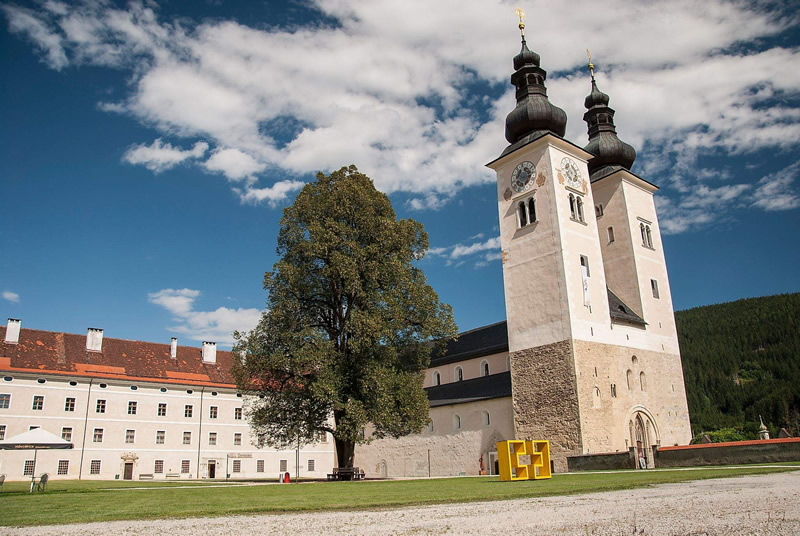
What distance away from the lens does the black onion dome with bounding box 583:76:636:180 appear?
41.6 meters

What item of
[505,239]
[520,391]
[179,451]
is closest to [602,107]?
[505,239]

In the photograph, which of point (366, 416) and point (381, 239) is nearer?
point (366, 416)

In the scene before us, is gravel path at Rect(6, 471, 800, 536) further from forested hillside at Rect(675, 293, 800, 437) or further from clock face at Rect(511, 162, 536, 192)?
forested hillside at Rect(675, 293, 800, 437)

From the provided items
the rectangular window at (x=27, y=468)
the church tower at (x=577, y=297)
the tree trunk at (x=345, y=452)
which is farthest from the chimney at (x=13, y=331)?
the church tower at (x=577, y=297)

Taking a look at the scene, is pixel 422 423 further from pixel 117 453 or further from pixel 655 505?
pixel 117 453

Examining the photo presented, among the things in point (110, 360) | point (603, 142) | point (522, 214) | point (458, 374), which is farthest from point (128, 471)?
point (603, 142)

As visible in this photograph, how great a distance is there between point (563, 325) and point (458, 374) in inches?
470

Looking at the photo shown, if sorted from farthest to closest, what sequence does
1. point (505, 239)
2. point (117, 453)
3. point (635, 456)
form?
1. point (117, 453)
2. point (505, 239)
3. point (635, 456)

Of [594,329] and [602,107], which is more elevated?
[602,107]

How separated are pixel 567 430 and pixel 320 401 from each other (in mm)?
13606

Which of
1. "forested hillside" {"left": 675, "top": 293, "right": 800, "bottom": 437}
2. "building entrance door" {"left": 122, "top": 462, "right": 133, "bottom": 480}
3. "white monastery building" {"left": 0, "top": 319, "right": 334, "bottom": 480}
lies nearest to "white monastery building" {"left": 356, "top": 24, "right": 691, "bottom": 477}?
"white monastery building" {"left": 0, "top": 319, "right": 334, "bottom": 480}

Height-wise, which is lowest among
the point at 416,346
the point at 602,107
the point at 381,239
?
the point at 416,346

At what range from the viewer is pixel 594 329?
32.5 meters

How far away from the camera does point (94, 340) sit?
48250 millimetres
